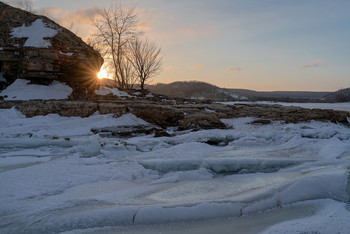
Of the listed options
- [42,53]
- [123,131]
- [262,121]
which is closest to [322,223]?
[123,131]

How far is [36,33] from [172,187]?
36.6 feet

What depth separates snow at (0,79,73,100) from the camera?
9.65 m

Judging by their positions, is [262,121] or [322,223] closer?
[322,223]

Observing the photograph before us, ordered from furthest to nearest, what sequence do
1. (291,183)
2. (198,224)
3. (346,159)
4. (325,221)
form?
1. (346,159)
2. (291,183)
3. (198,224)
4. (325,221)

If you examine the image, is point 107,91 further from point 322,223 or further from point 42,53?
point 322,223

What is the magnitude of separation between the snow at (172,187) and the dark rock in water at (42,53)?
6068 mm

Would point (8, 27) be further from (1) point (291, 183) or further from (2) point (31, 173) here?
(1) point (291, 183)

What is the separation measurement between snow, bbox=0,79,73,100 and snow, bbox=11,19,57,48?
166 centimetres

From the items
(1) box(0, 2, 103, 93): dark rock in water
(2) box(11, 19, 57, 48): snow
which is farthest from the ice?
(2) box(11, 19, 57, 48): snow

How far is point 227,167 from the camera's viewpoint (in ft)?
12.4

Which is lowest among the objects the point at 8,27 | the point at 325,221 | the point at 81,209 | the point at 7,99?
the point at 81,209

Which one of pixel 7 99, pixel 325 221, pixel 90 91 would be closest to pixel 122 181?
pixel 325 221

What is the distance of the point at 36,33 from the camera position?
11109 mm

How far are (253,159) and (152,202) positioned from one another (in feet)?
6.31
